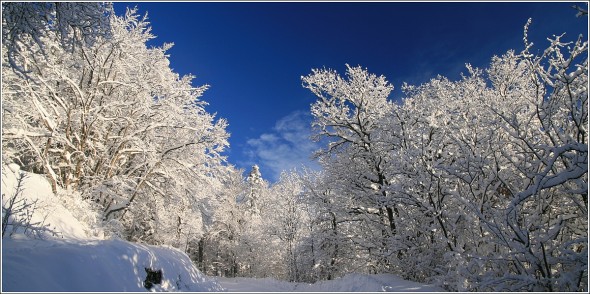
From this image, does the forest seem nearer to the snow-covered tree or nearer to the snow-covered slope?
the snow-covered tree

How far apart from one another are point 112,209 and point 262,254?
71.3 feet

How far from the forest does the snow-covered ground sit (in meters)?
0.82

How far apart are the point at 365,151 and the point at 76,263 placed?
10.5 metres

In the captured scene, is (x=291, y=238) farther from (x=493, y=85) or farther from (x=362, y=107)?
(x=493, y=85)

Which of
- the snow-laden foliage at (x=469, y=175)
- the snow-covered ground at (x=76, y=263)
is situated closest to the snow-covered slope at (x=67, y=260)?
the snow-covered ground at (x=76, y=263)

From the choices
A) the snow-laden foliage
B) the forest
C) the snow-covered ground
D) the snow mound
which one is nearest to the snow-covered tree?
the forest

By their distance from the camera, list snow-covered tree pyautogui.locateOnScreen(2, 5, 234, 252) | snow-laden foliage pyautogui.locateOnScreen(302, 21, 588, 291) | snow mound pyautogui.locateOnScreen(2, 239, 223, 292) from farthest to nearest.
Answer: snow-covered tree pyautogui.locateOnScreen(2, 5, 234, 252), snow-laden foliage pyautogui.locateOnScreen(302, 21, 588, 291), snow mound pyautogui.locateOnScreen(2, 239, 223, 292)

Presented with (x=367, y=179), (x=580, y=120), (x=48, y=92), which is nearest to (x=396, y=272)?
(x=367, y=179)

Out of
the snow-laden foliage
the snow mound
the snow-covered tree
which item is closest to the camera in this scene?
the snow mound

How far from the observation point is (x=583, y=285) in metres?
5.89

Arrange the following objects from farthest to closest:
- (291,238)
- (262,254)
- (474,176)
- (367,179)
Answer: (262,254)
(291,238)
(367,179)
(474,176)

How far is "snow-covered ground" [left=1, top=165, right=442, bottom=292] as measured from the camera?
437cm

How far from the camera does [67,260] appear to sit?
196 inches

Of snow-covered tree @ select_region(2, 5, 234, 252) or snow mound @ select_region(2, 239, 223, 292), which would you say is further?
snow-covered tree @ select_region(2, 5, 234, 252)
